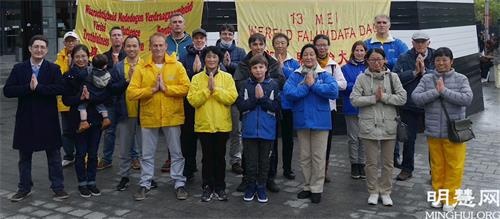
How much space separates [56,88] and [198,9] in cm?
368

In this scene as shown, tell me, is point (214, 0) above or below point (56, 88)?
above

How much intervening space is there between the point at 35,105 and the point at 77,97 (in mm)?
474

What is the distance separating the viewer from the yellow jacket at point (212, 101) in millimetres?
5660

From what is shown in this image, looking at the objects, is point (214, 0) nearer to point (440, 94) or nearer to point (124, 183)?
point (124, 183)

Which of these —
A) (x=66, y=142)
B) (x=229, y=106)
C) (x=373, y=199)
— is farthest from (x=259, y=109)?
(x=66, y=142)

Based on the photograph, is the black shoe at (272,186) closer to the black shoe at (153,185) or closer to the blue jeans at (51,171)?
the black shoe at (153,185)

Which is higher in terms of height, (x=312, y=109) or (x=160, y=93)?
(x=160, y=93)

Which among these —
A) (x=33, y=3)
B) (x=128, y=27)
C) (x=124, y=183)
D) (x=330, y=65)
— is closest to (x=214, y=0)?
(x=128, y=27)

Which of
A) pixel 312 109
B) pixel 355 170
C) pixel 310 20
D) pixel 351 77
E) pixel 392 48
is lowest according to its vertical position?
pixel 355 170

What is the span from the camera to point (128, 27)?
29.7ft

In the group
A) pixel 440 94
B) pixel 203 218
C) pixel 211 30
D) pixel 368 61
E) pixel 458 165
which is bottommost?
pixel 203 218

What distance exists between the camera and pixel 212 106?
225 inches

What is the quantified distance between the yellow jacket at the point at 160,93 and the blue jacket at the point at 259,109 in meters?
0.72

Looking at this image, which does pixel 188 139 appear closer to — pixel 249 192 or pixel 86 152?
pixel 249 192
